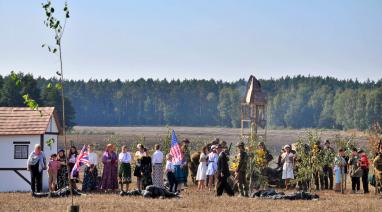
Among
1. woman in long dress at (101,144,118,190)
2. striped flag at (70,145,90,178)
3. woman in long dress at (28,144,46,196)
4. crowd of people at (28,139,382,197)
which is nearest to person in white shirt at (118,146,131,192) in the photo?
crowd of people at (28,139,382,197)

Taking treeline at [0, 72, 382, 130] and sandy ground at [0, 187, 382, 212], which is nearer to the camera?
sandy ground at [0, 187, 382, 212]

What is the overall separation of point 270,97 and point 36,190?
475 feet

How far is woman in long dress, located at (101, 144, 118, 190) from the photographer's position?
2938 centimetres

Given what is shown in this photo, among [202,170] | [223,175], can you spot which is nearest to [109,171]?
[202,170]

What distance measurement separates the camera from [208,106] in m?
176

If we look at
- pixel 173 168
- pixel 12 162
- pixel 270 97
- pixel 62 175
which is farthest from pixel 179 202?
pixel 270 97

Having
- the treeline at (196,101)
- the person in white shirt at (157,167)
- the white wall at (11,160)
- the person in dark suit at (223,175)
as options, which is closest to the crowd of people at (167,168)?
the person in white shirt at (157,167)

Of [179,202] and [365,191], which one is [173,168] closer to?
[179,202]

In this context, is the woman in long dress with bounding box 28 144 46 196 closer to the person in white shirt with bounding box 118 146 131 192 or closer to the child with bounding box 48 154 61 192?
the child with bounding box 48 154 61 192

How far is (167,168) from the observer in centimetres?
2833

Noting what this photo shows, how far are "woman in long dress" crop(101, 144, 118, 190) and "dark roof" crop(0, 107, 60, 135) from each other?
9.70ft

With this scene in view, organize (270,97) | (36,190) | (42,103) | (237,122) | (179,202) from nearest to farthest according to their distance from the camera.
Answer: (179,202)
(36,190)
(42,103)
(237,122)
(270,97)

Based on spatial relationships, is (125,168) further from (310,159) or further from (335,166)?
(335,166)

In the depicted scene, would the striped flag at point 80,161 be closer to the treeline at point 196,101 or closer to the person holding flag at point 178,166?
the person holding flag at point 178,166
